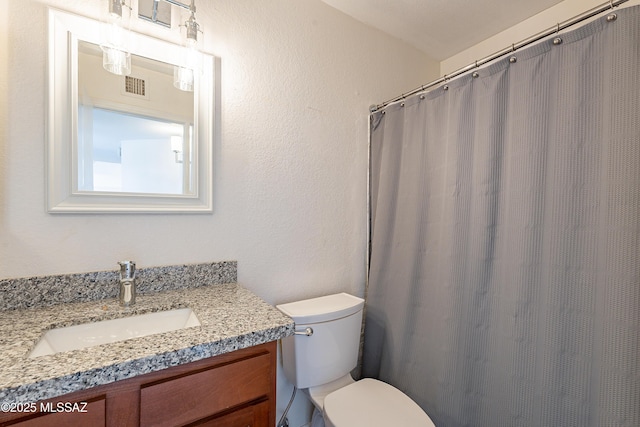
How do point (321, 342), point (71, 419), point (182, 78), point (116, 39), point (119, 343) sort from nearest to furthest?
point (71, 419)
point (119, 343)
point (116, 39)
point (182, 78)
point (321, 342)

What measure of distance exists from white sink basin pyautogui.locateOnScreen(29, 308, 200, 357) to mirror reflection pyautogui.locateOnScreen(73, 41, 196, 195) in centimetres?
47

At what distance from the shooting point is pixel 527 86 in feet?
3.44

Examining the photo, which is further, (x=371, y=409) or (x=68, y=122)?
(x=371, y=409)

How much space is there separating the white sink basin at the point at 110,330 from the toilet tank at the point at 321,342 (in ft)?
1.46

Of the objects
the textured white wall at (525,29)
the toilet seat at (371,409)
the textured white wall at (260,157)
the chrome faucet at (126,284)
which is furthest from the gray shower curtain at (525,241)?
the chrome faucet at (126,284)

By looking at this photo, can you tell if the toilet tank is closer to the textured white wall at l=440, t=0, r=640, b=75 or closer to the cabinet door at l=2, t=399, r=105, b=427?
the cabinet door at l=2, t=399, r=105, b=427

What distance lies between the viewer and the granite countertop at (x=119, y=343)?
21.5 inches

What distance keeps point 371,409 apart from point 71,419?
39.7 inches

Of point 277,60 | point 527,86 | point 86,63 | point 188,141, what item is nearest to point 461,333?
point 527,86

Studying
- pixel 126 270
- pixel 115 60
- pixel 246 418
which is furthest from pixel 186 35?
pixel 246 418

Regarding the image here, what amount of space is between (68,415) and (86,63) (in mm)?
1087

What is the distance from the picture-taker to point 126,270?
945mm

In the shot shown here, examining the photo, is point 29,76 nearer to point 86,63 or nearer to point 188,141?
point 86,63

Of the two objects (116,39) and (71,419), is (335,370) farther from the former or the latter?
(116,39)
